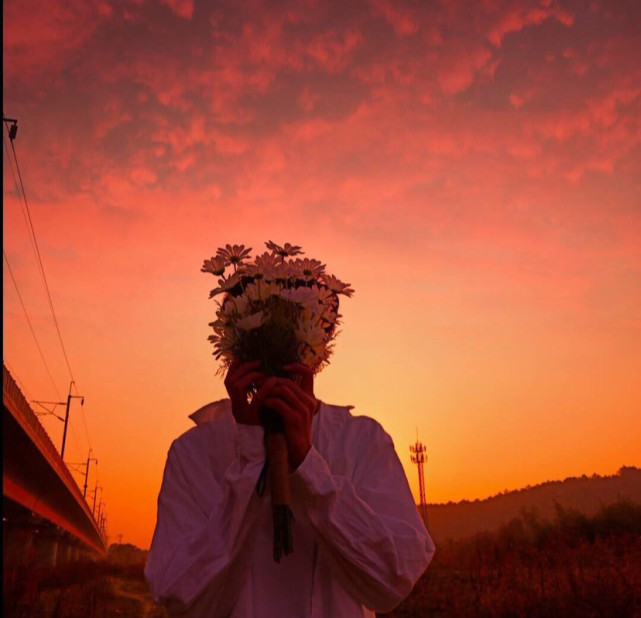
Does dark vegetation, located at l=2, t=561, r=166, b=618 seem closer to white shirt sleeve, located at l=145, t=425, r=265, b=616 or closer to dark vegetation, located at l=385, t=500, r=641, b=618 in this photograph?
dark vegetation, located at l=385, t=500, r=641, b=618

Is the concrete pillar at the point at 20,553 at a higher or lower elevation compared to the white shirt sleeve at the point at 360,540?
higher

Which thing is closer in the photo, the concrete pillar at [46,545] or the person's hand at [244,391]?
the person's hand at [244,391]

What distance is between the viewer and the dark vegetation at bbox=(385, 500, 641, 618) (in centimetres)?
1169

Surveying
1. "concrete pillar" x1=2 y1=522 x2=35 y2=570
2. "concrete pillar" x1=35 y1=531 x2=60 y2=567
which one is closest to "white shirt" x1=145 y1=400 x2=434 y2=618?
"concrete pillar" x1=2 y1=522 x2=35 y2=570

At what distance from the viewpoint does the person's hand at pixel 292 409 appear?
2.21 m

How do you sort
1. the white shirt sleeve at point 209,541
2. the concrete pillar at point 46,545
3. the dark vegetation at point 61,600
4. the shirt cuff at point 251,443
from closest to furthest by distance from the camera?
the white shirt sleeve at point 209,541, the shirt cuff at point 251,443, the dark vegetation at point 61,600, the concrete pillar at point 46,545

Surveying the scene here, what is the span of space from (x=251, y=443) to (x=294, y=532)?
1.51 feet

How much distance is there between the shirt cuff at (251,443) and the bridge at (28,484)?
554 inches

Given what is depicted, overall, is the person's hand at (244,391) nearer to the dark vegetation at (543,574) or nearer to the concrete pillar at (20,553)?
the dark vegetation at (543,574)

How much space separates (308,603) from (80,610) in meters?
15.4

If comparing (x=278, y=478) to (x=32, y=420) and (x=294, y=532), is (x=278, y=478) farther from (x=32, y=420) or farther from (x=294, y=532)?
(x=32, y=420)

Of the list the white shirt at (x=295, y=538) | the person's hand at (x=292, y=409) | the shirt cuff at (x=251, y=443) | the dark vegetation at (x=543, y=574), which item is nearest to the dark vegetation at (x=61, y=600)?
the dark vegetation at (x=543, y=574)

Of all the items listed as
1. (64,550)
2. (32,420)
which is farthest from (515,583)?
(64,550)

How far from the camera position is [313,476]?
219cm
